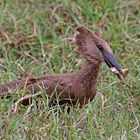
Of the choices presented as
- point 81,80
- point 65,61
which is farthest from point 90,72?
point 65,61

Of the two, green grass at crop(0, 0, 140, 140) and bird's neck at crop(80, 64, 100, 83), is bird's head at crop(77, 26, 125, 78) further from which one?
green grass at crop(0, 0, 140, 140)

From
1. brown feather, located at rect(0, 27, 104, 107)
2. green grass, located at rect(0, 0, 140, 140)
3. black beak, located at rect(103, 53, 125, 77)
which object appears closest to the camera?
green grass, located at rect(0, 0, 140, 140)

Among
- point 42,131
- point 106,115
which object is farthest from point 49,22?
point 42,131

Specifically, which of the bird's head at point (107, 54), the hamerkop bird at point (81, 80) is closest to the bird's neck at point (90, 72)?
the hamerkop bird at point (81, 80)

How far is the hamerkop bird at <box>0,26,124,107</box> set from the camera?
633 cm

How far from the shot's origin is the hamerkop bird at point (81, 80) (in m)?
6.33

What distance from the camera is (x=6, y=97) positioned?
20.5 ft

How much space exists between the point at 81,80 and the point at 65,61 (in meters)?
1.34

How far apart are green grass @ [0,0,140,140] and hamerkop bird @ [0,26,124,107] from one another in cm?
12

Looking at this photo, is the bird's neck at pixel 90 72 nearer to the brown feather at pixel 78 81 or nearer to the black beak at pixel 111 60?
the brown feather at pixel 78 81

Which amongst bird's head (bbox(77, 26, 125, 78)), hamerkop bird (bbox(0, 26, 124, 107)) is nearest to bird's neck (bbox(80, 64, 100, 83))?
hamerkop bird (bbox(0, 26, 124, 107))

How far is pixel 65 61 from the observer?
779 cm

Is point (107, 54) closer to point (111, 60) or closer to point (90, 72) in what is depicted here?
point (111, 60)

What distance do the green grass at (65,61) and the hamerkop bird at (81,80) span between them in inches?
4.8
